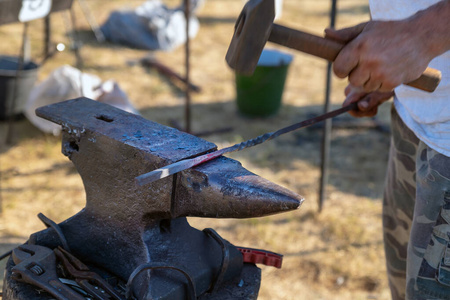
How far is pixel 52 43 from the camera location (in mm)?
6000

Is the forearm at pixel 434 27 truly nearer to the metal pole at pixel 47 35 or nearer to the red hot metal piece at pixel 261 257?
the red hot metal piece at pixel 261 257

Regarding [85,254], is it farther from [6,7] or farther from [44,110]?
[6,7]

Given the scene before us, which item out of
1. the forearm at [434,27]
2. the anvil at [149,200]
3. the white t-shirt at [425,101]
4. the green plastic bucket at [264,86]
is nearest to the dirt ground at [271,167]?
the green plastic bucket at [264,86]

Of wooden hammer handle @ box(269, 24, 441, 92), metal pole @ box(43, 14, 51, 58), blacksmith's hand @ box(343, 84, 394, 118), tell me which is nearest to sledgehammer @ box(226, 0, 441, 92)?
wooden hammer handle @ box(269, 24, 441, 92)

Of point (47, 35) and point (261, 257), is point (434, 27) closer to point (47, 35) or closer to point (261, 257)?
point (261, 257)

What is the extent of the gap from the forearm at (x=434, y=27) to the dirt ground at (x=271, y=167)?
1.96m

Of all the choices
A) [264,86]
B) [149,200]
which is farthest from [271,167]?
[149,200]

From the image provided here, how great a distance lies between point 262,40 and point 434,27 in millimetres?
408

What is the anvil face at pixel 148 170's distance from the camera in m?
1.21

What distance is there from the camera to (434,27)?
4.00 feet

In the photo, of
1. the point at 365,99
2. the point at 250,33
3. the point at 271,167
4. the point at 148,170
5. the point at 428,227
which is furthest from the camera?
the point at 271,167

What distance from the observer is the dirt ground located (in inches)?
123

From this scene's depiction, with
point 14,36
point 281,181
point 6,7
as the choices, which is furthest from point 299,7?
point 6,7

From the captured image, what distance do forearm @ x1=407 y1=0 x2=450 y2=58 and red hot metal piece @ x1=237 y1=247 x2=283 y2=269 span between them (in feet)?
2.29
